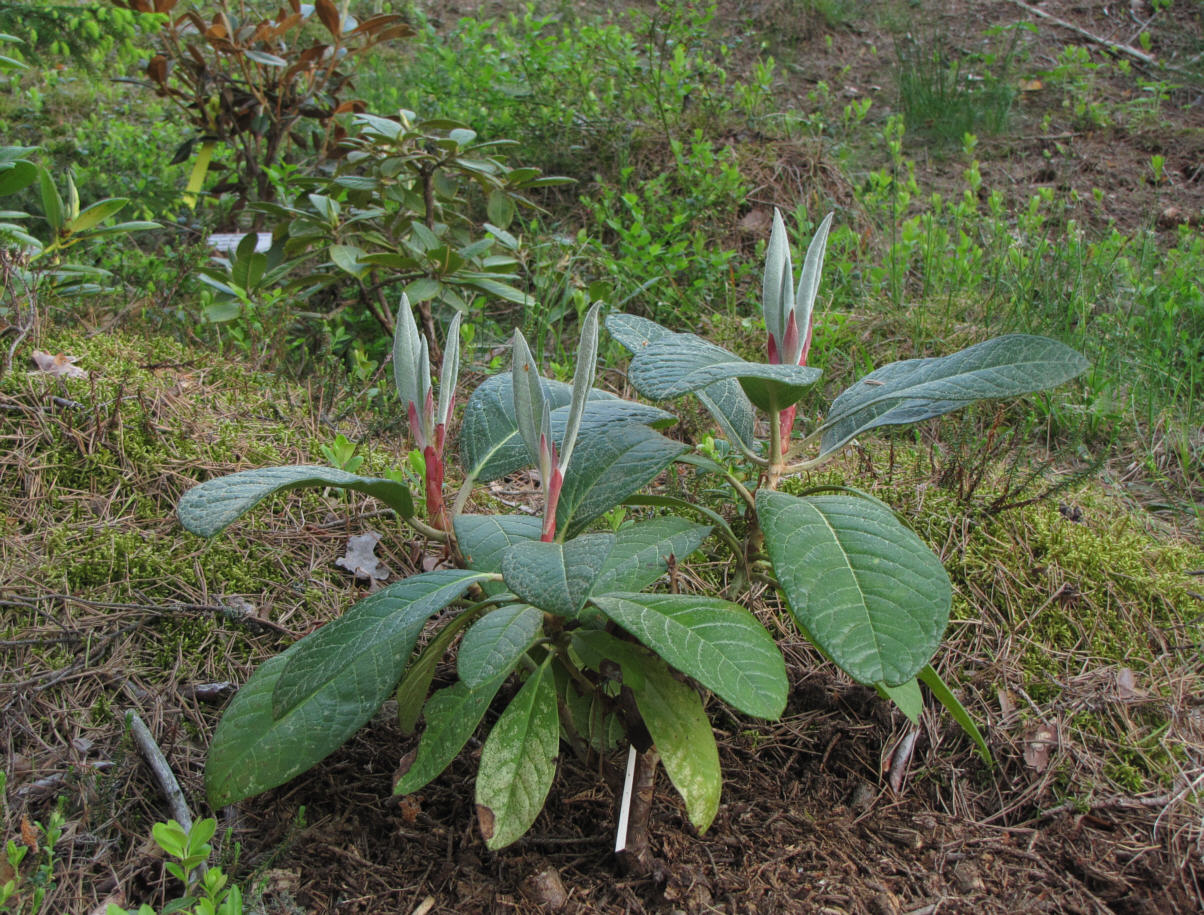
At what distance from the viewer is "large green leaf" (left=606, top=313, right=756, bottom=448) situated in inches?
64.1

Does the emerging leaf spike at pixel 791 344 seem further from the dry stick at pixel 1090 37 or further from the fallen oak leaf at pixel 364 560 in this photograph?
the dry stick at pixel 1090 37

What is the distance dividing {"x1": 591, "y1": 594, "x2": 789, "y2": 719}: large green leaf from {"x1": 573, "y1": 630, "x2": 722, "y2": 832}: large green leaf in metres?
0.13

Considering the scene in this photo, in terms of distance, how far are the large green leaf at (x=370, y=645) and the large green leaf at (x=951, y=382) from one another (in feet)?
2.39

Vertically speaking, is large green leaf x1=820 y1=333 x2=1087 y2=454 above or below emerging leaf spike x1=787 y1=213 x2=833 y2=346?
below

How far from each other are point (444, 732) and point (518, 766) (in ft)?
0.42

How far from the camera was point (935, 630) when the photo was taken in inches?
44.9

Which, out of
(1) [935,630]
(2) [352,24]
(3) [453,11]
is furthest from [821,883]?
(3) [453,11]

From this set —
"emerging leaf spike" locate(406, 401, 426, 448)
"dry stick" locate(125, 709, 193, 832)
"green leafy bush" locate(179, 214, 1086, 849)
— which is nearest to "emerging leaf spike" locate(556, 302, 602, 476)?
"green leafy bush" locate(179, 214, 1086, 849)

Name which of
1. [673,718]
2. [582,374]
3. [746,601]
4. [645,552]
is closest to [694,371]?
[582,374]

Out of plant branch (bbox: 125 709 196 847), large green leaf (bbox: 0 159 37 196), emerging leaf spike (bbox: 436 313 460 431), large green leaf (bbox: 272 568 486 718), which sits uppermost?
large green leaf (bbox: 0 159 37 196)

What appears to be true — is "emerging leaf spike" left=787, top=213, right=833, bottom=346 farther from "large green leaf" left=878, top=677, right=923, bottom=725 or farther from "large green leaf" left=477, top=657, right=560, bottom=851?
"large green leaf" left=477, top=657, right=560, bottom=851

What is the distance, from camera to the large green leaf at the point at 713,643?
1171 mm

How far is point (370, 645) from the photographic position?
4.14ft

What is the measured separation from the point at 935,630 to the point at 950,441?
157 cm
